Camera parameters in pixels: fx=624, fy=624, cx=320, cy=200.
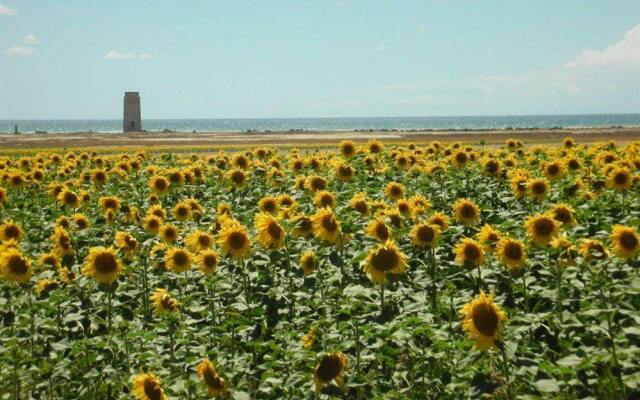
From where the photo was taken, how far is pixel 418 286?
5551mm

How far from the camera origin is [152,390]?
379cm

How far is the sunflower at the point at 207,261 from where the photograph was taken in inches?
234

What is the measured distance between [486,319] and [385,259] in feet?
3.64

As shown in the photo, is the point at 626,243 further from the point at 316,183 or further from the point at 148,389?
the point at 316,183

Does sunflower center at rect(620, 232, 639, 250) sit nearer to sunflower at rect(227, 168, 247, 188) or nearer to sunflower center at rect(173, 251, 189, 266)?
sunflower center at rect(173, 251, 189, 266)

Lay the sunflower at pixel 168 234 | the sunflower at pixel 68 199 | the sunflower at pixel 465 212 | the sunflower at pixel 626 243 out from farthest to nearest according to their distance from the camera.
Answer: the sunflower at pixel 68 199
the sunflower at pixel 168 234
the sunflower at pixel 465 212
the sunflower at pixel 626 243

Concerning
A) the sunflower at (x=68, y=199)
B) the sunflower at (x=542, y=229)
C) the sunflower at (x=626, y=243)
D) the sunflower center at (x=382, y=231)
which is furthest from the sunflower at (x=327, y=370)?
the sunflower at (x=68, y=199)

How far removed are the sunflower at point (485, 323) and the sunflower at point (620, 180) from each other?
16.2 ft

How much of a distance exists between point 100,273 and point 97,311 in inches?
19.8

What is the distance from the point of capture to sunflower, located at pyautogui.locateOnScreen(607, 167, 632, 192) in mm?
7845

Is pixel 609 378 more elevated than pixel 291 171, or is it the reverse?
pixel 291 171

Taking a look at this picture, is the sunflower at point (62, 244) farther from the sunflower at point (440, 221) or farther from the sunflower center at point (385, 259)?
the sunflower at point (440, 221)

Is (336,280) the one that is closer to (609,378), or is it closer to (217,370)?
(217,370)

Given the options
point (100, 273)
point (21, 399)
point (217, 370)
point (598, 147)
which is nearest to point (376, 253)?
point (217, 370)
